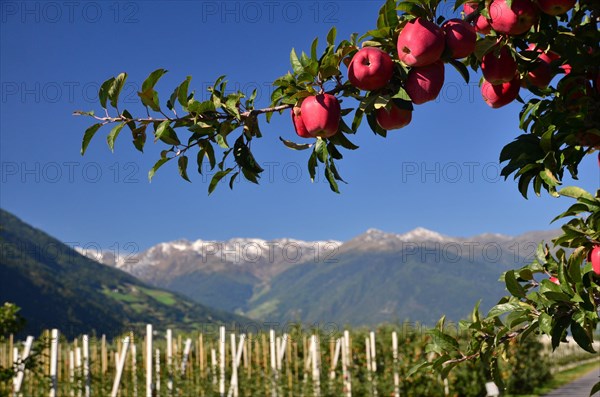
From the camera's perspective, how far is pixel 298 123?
1.22 meters

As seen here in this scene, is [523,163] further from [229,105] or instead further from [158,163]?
[158,163]

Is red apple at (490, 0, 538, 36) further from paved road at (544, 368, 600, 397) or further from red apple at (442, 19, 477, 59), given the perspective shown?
paved road at (544, 368, 600, 397)

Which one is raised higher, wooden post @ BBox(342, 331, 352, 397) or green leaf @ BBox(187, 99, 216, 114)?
green leaf @ BBox(187, 99, 216, 114)

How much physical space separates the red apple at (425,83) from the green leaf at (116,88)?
55 cm

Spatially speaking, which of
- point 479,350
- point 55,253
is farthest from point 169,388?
point 55,253

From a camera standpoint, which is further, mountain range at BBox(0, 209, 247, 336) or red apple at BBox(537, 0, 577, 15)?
mountain range at BBox(0, 209, 247, 336)

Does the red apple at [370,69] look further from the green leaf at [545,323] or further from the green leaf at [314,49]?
the green leaf at [545,323]

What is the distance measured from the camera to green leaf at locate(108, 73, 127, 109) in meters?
1.17

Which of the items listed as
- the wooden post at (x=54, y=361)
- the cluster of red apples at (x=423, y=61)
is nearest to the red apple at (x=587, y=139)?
the cluster of red apples at (x=423, y=61)

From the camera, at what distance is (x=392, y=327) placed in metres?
14.8

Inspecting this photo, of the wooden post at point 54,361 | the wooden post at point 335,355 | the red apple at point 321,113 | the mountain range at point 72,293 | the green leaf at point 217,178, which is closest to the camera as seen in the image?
the red apple at point 321,113

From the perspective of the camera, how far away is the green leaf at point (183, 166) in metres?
1.33

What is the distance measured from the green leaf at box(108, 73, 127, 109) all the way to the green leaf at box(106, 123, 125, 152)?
5 cm

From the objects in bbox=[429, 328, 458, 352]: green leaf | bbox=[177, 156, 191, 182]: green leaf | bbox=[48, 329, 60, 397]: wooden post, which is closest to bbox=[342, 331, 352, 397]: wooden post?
bbox=[48, 329, 60, 397]: wooden post
